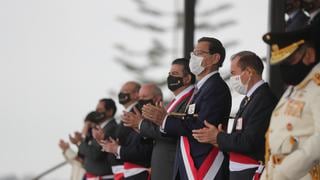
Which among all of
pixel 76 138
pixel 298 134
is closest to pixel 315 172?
pixel 298 134

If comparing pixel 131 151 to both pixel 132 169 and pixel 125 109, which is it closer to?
pixel 132 169

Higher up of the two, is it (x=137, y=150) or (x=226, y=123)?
(x=226, y=123)

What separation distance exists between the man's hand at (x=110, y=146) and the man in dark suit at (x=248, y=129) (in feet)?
5.19

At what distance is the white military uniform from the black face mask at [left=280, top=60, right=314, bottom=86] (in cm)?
2

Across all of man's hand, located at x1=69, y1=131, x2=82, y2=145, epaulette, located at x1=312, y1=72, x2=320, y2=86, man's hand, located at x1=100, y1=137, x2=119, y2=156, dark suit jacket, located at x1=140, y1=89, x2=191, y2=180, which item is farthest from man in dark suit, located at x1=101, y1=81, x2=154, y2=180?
epaulette, located at x1=312, y1=72, x2=320, y2=86

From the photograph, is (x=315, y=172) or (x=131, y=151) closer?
(x=315, y=172)

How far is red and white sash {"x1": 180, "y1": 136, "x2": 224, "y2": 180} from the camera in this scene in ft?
17.4

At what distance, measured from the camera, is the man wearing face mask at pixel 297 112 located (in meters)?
3.88

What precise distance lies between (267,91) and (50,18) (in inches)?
236

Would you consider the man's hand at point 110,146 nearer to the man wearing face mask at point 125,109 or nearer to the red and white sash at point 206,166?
the man wearing face mask at point 125,109

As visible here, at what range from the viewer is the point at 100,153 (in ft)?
24.2

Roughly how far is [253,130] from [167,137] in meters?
0.94

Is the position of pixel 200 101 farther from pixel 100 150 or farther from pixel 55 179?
pixel 55 179

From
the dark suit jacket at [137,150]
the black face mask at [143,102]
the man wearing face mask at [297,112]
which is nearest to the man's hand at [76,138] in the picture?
the dark suit jacket at [137,150]
